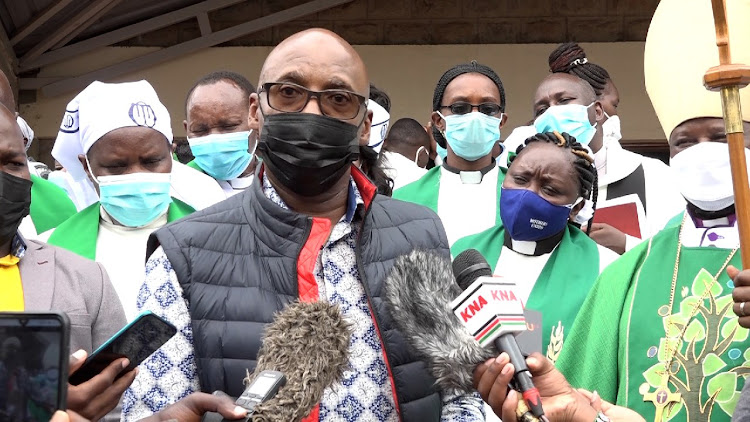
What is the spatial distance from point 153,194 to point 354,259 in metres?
1.78

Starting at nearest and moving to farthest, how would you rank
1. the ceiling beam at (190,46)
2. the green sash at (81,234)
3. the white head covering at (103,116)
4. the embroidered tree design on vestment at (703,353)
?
the embroidered tree design on vestment at (703,353), the green sash at (81,234), the white head covering at (103,116), the ceiling beam at (190,46)

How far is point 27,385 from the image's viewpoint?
218 centimetres

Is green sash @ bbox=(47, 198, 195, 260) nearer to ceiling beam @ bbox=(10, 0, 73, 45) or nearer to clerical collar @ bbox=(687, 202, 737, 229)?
clerical collar @ bbox=(687, 202, 737, 229)

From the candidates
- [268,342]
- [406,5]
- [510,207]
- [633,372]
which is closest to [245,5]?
[406,5]

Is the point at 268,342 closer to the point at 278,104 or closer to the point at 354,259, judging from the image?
the point at 354,259

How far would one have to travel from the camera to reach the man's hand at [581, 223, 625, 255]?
5.71 meters

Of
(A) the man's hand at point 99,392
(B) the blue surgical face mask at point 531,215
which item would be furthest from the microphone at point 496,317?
(B) the blue surgical face mask at point 531,215

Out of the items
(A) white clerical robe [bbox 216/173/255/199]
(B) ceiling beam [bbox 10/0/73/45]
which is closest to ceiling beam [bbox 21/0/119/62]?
(B) ceiling beam [bbox 10/0/73/45]

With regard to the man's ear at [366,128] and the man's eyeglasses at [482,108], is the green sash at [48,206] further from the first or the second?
the man's ear at [366,128]

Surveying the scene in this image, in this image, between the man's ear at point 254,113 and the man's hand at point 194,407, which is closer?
the man's hand at point 194,407

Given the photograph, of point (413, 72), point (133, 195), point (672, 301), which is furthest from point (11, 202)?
point (413, 72)

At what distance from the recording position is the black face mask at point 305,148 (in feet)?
10.9

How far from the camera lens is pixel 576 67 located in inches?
303

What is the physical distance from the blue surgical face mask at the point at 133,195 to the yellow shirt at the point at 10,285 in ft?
3.80
